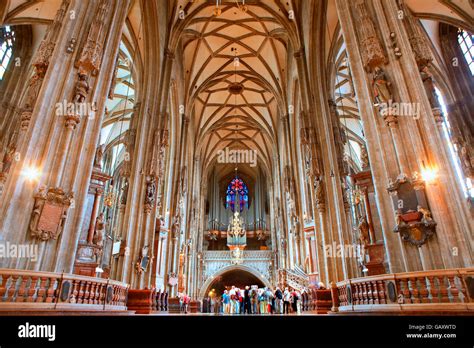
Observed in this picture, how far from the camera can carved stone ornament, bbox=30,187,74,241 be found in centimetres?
609

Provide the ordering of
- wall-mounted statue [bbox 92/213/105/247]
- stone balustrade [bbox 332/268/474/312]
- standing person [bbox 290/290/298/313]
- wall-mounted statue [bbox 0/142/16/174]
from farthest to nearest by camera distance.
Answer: standing person [bbox 290/290/298/313] → wall-mounted statue [bbox 92/213/105/247] → wall-mounted statue [bbox 0/142/16/174] → stone balustrade [bbox 332/268/474/312]

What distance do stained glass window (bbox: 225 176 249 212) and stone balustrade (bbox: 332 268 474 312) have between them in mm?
27543

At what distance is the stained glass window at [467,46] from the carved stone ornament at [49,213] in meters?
17.0

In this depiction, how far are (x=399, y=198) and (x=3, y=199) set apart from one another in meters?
8.19

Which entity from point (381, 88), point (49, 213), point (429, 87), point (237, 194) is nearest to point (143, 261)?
point (49, 213)

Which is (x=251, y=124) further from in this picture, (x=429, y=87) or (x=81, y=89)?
(x=81, y=89)

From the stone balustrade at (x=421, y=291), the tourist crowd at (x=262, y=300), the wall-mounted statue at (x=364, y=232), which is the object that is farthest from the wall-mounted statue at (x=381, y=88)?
the tourist crowd at (x=262, y=300)

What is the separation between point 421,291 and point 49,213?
7.32 meters

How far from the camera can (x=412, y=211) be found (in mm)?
6199

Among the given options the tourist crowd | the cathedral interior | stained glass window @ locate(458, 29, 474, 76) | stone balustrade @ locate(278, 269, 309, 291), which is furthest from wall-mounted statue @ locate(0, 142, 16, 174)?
stained glass window @ locate(458, 29, 474, 76)

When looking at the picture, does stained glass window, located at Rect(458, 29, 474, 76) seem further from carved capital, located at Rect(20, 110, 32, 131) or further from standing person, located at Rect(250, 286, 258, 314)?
carved capital, located at Rect(20, 110, 32, 131)

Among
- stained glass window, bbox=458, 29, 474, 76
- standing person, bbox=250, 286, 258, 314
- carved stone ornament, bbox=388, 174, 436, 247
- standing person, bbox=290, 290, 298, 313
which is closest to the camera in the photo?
carved stone ornament, bbox=388, 174, 436, 247
